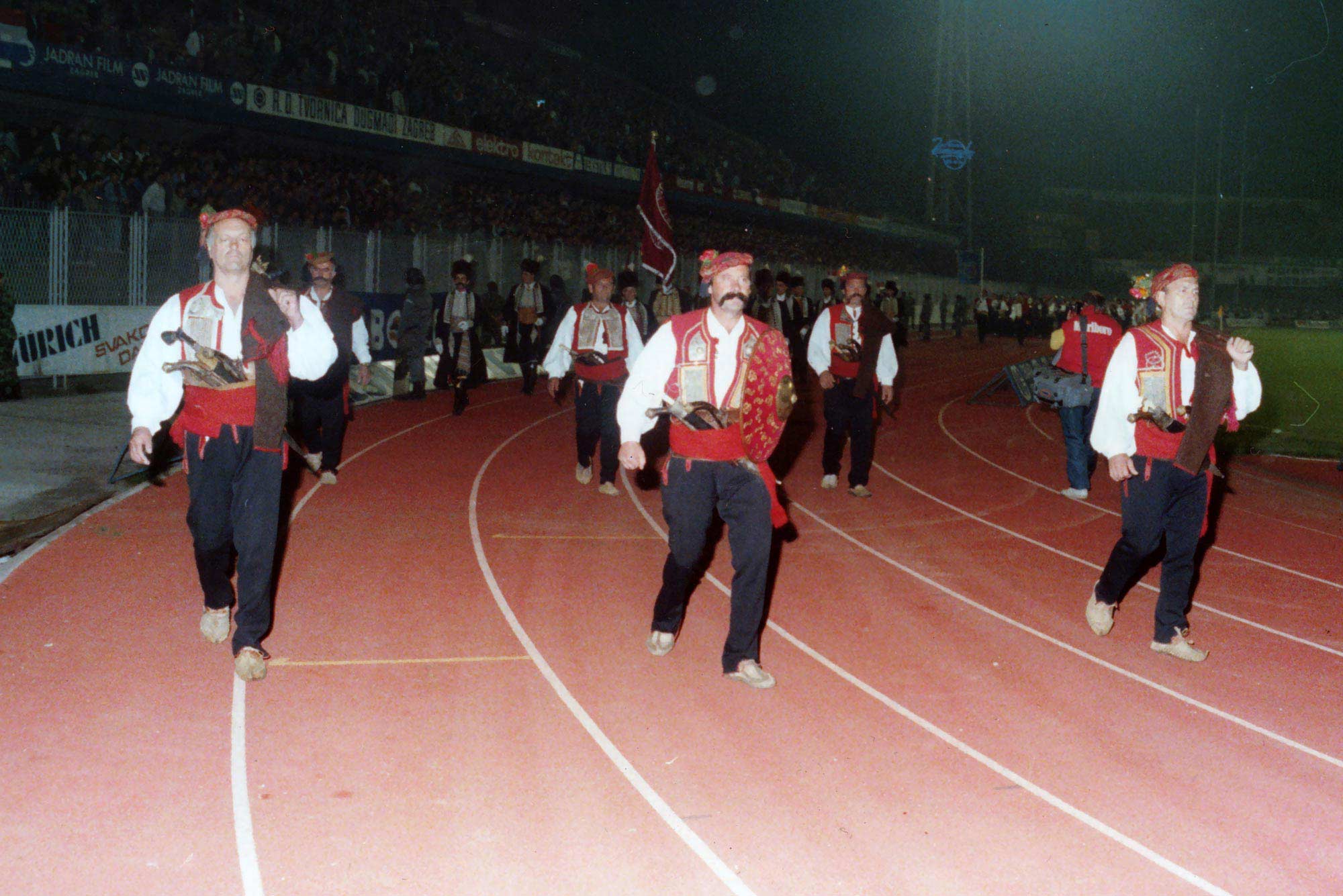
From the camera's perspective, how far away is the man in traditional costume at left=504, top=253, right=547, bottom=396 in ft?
62.1

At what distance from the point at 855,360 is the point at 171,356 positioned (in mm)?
6807

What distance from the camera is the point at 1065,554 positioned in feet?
31.0

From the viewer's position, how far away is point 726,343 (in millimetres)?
5688

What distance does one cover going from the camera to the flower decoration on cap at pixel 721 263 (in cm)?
562

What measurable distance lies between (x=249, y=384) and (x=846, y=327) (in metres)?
6.61

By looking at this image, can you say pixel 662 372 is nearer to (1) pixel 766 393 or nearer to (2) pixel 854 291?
(1) pixel 766 393

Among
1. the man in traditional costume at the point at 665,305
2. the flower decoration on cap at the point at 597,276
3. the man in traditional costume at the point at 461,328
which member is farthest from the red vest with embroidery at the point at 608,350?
the man in traditional costume at the point at 665,305

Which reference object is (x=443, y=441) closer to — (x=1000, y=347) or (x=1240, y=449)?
(x=1240, y=449)

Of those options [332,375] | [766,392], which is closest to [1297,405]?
[332,375]

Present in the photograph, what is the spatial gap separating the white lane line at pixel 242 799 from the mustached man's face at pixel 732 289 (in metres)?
2.66

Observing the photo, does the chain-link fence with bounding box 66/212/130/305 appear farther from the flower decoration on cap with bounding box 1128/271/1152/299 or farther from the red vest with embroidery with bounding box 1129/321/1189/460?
the red vest with embroidery with bounding box 1129/321/1189/460

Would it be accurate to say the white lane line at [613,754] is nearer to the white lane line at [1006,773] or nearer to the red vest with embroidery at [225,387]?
the white lane line at [1006,773]

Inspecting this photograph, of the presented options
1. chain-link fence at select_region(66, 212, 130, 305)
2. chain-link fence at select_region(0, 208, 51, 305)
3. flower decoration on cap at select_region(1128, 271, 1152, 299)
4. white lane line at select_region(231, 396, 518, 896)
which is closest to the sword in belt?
white lane line at select_region(231, 396, 518, 896)

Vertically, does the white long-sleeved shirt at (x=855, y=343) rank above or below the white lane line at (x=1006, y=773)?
above
